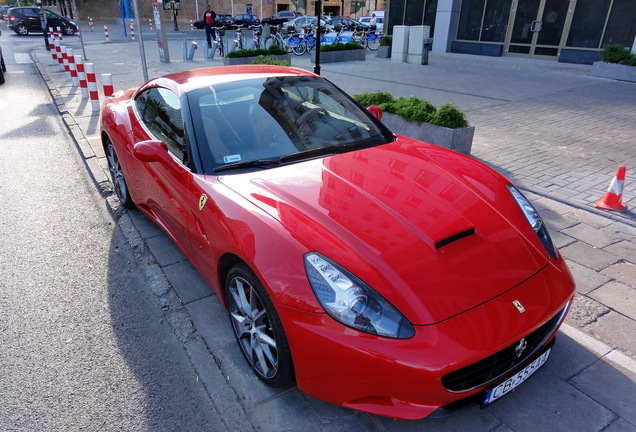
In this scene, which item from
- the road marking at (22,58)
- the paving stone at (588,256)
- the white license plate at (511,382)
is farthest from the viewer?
the road marking at (22,58)

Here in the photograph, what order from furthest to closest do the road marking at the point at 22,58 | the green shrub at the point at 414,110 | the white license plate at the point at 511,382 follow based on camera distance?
the road marking at the point at 22,58 → the green shrub at the point at 414,110 → the white license plate at the point at 511,382

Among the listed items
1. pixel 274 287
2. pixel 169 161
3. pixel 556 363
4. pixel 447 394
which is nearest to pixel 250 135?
pixel 169 161

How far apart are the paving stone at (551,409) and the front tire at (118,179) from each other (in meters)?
3.94

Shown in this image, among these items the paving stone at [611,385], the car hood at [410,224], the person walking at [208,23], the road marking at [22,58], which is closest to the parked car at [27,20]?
the road marking at [22,58]

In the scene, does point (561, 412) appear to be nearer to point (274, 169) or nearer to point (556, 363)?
point (556, 363)

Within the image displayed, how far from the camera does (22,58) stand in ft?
60.2

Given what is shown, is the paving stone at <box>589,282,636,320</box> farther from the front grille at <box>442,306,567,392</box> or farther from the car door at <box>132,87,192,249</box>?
the car door at <box>132,87,192,249</box>

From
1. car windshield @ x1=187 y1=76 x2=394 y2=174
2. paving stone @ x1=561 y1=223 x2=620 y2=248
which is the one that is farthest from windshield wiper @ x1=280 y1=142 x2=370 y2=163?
paving stone @ x1=561 y1=223 x2=620 y2=248

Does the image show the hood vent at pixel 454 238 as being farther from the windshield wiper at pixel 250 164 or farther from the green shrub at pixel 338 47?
the green shrub at pixel 338 47

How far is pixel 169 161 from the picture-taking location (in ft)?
10.1

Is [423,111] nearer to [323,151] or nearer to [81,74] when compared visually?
[323,151]

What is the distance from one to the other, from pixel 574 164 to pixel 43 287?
650cm

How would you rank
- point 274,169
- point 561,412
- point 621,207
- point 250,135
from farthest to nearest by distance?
point 621,207 → point 250,135 → point 274,169 → point 561,412

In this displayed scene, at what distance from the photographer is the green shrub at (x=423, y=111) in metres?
5.96
